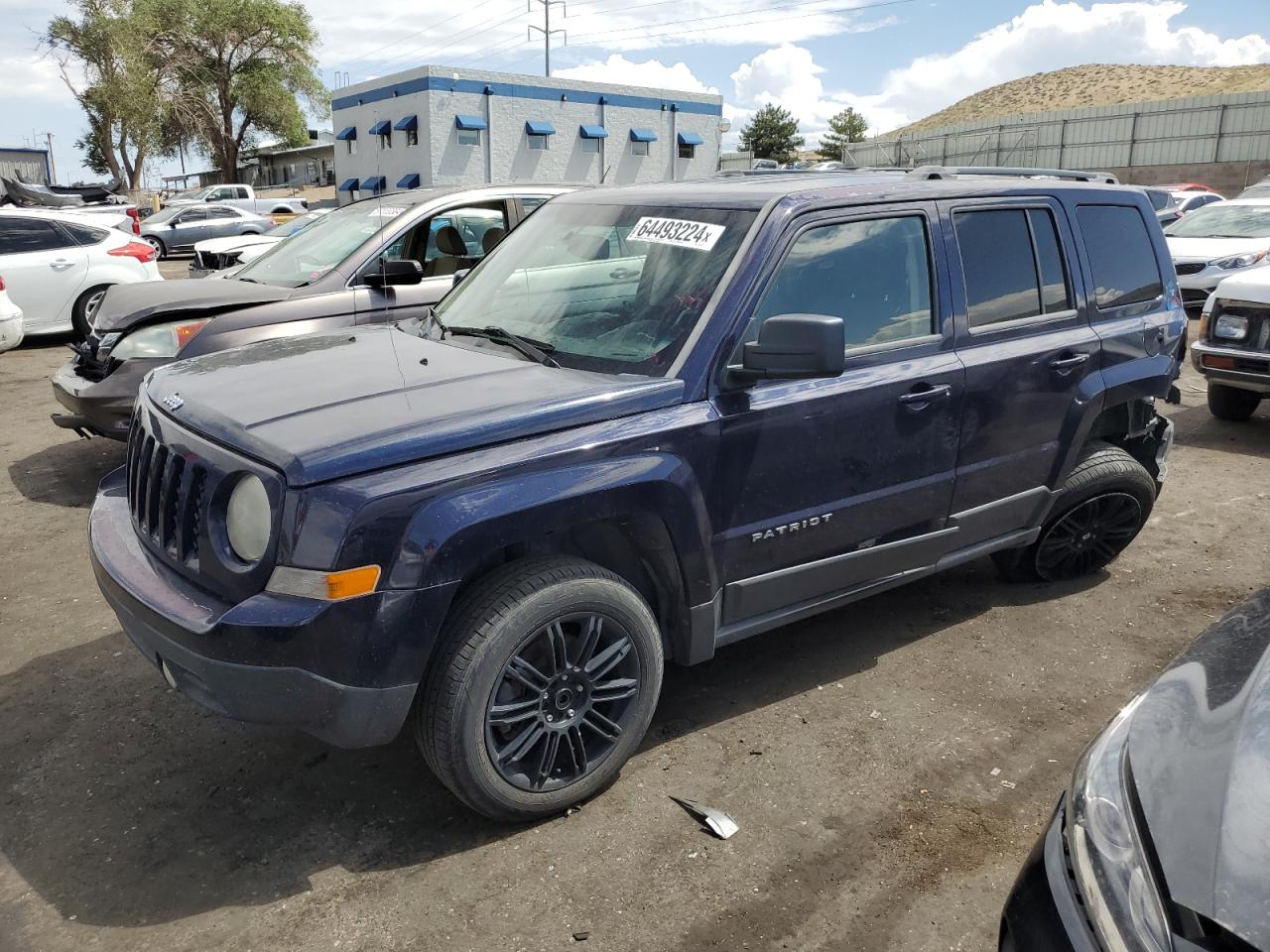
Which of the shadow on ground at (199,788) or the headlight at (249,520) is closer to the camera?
the headlight at (249,520)

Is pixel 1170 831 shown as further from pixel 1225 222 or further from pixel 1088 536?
pixel 1225 222

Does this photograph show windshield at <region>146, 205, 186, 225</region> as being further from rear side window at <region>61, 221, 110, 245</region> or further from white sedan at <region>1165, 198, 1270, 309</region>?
white sedan at <region>1165, 198, 1270, 309</region>

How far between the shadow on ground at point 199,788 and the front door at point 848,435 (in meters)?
0.61

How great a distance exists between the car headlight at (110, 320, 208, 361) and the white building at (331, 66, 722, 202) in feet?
96.8

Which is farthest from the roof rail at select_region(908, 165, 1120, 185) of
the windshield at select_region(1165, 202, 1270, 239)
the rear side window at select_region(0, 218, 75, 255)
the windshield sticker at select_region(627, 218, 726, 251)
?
the windshield at select_region(1165, 202, 1270, 239)

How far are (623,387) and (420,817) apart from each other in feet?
4.89

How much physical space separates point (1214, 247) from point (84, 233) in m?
14.2

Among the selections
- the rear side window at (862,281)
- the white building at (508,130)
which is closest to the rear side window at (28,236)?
the rear side window at (862,281)

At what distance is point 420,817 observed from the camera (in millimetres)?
3143

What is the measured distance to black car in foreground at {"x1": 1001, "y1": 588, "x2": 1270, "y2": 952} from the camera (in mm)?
1615

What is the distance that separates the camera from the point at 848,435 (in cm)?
354

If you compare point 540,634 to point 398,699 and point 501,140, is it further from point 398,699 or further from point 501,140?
point 501,140

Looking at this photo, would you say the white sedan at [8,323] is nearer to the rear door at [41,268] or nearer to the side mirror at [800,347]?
the rear door at [41,268]

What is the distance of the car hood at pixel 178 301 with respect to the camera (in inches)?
239
